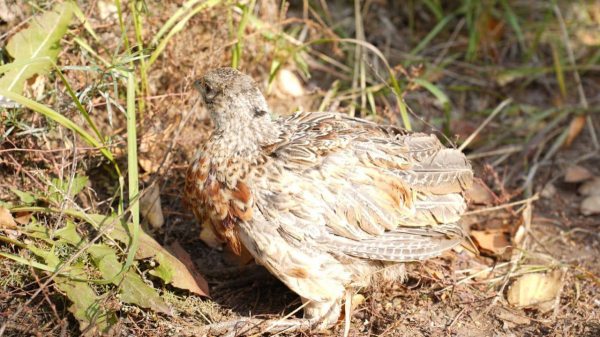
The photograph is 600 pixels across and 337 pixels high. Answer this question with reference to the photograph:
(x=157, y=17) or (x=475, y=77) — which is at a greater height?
(x=157, y=17)

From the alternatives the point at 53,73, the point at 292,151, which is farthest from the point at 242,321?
the point at 53,73

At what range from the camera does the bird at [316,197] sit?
2826mm

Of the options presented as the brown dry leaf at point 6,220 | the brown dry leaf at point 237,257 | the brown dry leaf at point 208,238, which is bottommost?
the brown dry leaf at point 237,257

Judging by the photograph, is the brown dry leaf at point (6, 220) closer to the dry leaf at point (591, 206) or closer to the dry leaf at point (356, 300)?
the dry leaf at point (356, 300)

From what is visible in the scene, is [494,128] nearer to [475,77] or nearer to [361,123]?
[475,77]

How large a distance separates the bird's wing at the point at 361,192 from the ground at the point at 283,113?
0.39m

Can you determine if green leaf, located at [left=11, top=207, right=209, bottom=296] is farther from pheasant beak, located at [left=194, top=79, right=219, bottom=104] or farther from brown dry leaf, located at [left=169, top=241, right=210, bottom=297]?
pheasant beak, located at [left=194, top=79, right=219, bottom=104]

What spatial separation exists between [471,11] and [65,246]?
12.8ft

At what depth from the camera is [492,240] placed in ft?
12.3

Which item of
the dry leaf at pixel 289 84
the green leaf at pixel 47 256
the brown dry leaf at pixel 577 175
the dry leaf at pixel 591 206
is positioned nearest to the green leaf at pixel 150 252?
the green leaf at pixel 47 256

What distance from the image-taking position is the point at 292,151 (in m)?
2.91

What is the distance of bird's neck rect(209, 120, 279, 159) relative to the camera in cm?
293

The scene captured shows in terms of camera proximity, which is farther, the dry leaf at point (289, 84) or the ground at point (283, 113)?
the dry leaf at point (289, 84)

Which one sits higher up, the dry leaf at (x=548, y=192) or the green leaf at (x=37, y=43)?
the green leaf at (x=37, y=43)
